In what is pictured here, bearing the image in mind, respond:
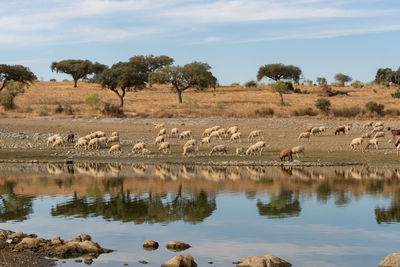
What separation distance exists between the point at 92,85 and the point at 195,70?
95.7ft

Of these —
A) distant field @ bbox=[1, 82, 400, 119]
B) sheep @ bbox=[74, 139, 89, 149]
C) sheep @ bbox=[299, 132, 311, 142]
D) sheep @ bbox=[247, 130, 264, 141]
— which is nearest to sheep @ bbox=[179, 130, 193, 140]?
sheep @ bbox=[247, 130, 264, 141]

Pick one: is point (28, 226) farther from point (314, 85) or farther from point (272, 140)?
point (314, 85)

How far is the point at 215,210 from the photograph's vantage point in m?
19.1

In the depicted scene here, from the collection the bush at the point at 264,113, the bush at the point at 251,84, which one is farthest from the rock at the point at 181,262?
the bush at the point at 251,84

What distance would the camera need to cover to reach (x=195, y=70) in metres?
69.3

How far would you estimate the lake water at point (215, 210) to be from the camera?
46.1 feet

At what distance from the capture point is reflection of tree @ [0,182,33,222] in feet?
59.1

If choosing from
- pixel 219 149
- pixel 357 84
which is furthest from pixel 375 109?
pixel 357 84

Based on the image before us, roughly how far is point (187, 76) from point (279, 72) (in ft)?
74.1

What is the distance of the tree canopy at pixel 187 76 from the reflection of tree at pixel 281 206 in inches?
1889

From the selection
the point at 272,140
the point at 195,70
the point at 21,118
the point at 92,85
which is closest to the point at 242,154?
the point at 272,140

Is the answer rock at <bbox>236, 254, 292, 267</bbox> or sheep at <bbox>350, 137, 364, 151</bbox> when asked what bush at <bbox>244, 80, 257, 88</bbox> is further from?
rock at <bbox>236, 254, 292, 267</bbox>

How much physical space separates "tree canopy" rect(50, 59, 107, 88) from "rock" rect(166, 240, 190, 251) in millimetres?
82188

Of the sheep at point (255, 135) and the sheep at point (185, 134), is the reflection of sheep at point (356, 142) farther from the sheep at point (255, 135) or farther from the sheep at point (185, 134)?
the sheep at point (185, 134)
